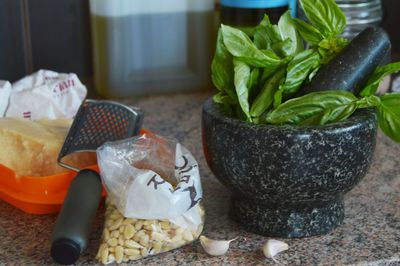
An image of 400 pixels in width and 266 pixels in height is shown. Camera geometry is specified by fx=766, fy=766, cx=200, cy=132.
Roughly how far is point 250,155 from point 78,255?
197 millimetres

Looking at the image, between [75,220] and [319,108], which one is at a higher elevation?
[319,108]

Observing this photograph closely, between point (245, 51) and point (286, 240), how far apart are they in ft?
0.68

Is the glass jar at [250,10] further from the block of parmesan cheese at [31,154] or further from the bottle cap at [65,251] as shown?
the bottle cap at [65,251]

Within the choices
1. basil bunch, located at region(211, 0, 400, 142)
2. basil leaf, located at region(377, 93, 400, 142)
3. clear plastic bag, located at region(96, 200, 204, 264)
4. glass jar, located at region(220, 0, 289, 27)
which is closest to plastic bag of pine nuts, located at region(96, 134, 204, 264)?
clear plastic bag, located at region(96, 200, 204, 264)

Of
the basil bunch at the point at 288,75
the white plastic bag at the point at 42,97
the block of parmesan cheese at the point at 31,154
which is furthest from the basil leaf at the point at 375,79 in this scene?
the white plastic bag at the point at 42,97

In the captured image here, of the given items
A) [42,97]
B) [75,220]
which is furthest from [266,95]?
[42,97]

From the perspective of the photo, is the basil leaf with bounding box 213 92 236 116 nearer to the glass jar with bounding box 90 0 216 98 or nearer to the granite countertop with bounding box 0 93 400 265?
the granite countertop with bounding box 0 93 400 265

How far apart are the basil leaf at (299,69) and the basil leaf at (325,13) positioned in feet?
0.11

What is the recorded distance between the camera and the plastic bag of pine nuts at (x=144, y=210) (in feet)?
2.52

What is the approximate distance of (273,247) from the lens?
30.8 inches

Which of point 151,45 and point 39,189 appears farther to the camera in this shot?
point 151,45

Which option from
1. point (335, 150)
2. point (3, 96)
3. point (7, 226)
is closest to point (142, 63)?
point (3, 96)

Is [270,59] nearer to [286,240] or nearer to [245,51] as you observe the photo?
[245,51]

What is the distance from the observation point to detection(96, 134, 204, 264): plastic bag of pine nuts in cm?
77
